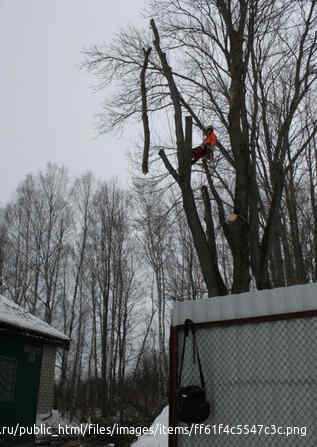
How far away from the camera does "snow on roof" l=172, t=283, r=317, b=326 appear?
346cm

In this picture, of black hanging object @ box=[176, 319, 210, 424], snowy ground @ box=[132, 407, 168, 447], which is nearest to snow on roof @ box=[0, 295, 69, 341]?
snowy ground @ box=[132, 407, 168, 447]

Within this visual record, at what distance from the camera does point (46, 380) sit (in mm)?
13352

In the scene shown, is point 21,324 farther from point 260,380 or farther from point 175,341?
point 260,380

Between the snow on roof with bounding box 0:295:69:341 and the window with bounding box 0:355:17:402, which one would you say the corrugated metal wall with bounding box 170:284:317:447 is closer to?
the snow on roof with bounding box 0:295:69:341

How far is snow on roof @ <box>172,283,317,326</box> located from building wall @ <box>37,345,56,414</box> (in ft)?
34.3

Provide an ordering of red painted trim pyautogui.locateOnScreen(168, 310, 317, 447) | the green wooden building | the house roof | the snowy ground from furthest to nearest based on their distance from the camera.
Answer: the green wooden building
the house roof
the snowy ground
red painted trim pyautogui.locateOnScreen(168, 310, 317, 447)

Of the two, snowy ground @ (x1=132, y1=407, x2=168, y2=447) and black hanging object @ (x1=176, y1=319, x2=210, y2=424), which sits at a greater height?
black hanging object @ (x1=176, y1=319, x2=210, y2=424)

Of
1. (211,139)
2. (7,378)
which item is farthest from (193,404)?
(7,378)

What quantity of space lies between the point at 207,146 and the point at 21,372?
8.50 meters

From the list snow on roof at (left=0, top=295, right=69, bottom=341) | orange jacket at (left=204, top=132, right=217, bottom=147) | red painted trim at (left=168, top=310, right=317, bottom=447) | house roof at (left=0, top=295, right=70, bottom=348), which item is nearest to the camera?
red painted trim at (left=168, top=310, right=317, bottom=447)

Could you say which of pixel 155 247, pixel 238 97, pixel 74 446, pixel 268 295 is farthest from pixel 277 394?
pixel 155 247

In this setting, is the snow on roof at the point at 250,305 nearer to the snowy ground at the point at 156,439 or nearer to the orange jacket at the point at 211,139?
the orange jacket at the point at 211,139

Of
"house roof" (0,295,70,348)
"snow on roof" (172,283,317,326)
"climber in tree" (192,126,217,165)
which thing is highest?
"climber in tree" (192,126,217,165)

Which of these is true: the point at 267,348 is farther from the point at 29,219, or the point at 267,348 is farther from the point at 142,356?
the point at 29,219
